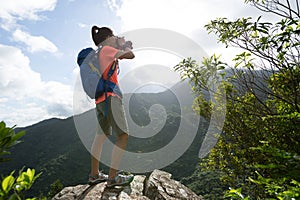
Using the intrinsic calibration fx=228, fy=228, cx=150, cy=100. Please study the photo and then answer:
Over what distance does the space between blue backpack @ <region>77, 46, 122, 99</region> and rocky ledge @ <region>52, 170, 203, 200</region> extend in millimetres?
1452

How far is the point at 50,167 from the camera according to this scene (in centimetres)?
10881

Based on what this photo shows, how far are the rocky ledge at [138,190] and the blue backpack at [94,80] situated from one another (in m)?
1.45

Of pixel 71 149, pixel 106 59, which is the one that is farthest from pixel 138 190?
pixel 71 149

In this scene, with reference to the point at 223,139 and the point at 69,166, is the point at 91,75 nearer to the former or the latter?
the point at 223,139

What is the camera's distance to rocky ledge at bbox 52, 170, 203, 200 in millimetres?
3390

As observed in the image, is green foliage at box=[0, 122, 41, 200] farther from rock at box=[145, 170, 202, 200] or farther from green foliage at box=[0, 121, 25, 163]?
rock at box=[145, 170, 202, 200]

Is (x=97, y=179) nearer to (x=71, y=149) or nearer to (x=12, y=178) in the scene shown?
(x=12, y=178)

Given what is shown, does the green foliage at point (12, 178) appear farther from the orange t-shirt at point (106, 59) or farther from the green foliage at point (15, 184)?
the orange t-shirt at point (106, 59)

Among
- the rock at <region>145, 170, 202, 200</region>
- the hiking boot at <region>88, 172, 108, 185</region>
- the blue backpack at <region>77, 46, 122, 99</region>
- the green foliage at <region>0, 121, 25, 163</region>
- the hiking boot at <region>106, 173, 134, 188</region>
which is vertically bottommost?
the rock at <region>145, 170, 202, 200</region>

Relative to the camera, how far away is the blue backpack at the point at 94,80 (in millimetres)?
3477

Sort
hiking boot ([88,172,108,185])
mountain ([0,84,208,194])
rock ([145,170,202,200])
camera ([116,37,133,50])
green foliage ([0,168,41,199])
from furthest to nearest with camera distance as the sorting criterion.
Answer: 1. mountain ([0,84,208,194])
2. rock ([145,170,202,200])
3. camera ([116,37,133,50])
4. hiking boot ([88,172,108,185])
5. green foliage ([0,168,41,199])

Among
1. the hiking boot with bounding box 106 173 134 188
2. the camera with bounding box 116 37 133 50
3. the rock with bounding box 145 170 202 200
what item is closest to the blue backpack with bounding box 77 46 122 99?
the camera with bounding box 116 37 133 50

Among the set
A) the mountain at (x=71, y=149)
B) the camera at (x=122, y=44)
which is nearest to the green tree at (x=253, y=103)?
the camera at (x=122, y=44)

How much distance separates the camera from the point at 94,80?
347 cm
